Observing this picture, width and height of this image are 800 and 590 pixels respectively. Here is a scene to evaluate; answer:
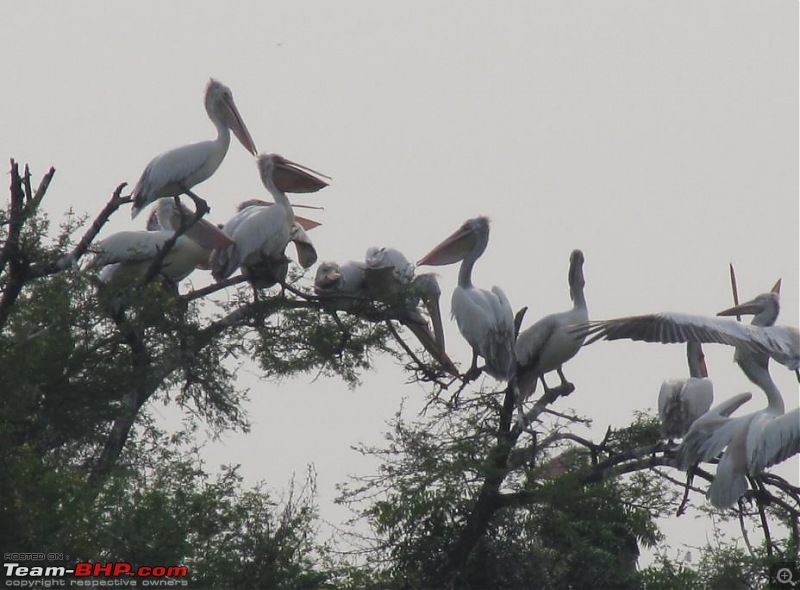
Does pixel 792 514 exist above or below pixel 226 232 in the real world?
below

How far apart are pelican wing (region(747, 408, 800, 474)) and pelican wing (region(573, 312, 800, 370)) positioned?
1.28ft

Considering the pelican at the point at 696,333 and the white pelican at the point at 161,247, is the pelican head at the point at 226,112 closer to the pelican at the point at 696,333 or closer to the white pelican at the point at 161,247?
the white pelican at the point at 161,247

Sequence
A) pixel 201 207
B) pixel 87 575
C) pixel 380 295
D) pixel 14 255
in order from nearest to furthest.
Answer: pixel 87 575
pixel 14 255
pixel 201 207
pixel 380 295

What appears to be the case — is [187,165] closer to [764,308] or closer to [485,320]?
[485,320]

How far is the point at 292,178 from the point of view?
12320 millimetres

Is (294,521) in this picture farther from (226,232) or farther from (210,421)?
(226,232)

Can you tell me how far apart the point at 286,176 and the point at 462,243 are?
4.64 ft

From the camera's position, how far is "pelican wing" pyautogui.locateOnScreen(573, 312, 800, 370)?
1016 centimetres

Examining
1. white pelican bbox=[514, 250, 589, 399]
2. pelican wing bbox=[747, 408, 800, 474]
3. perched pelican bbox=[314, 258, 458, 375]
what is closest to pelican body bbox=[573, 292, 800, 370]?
pelican wing bbox=[747, 408, 800, 474]

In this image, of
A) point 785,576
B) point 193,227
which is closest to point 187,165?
point 193,227

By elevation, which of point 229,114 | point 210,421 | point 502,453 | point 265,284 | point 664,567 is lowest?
point 664,567

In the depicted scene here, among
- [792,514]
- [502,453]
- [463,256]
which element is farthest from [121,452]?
[792,514]

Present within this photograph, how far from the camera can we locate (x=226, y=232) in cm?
1147

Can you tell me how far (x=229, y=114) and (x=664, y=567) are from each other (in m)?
4.53
